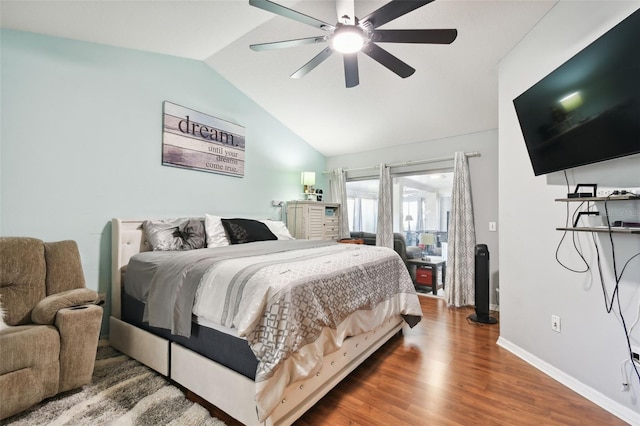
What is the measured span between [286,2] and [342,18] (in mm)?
843

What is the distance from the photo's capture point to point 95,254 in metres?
2.53

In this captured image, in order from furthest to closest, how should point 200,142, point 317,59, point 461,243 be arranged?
1. point 461,243
2. point 200,142
3. point 317,59

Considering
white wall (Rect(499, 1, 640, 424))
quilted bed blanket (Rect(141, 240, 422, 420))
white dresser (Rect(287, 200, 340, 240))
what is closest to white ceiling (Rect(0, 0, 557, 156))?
white wall (Rect(499, 1, 640, 424))

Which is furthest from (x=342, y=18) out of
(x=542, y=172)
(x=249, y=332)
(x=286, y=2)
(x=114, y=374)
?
(x=114, y=374)

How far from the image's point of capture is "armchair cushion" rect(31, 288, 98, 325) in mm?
1719

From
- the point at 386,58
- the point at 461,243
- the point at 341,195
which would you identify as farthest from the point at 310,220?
the point at 386,58

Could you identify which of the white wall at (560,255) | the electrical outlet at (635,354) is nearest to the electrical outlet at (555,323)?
the white wall at (560,255)

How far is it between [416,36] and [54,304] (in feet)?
9.42

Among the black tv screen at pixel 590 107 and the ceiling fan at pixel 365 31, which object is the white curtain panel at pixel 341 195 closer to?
the ceiling fan at pixel 365 31

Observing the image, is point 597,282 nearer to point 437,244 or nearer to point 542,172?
point 542,172

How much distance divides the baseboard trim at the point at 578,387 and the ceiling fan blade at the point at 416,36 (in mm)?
2412

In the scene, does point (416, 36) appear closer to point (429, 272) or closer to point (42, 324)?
point (42, 324)

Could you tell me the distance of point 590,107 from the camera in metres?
1.65

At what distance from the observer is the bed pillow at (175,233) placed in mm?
2596
